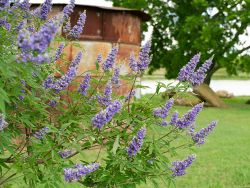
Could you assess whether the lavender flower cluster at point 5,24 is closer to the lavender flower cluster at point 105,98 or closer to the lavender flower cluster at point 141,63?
the lavender flower cluster at point 105,98

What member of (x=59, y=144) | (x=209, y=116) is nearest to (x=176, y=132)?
(x=59, y=144)

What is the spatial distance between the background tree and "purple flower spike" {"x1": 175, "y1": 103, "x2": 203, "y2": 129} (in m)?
20.7

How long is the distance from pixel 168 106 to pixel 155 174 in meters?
0.59

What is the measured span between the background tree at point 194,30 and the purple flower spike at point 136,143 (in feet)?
69.5

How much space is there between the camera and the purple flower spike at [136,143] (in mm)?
3869

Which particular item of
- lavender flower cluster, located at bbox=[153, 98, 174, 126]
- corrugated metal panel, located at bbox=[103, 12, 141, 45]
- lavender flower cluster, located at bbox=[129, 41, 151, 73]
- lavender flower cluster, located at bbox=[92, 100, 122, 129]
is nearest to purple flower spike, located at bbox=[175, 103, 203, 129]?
lavender flower cluster, located at bbox=[153, 98, 174, 126]

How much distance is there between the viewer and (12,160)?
4551 millimetres

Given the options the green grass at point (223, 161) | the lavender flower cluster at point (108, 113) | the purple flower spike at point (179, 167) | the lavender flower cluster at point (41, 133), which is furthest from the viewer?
the green grass at point (223, 161)

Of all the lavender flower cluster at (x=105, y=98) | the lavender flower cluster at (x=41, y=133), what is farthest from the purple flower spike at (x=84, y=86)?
the lavender flower cluster at (x=41, y=133)

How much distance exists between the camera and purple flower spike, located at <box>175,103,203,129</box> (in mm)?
4281

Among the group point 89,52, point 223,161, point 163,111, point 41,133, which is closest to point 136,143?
point 163,111

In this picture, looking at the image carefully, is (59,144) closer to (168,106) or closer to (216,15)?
(168,106)

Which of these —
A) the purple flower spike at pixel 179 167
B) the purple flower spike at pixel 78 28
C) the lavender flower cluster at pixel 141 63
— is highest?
the purple flower spike at pixel 78 28

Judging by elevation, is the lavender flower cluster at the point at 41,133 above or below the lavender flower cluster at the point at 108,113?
below
